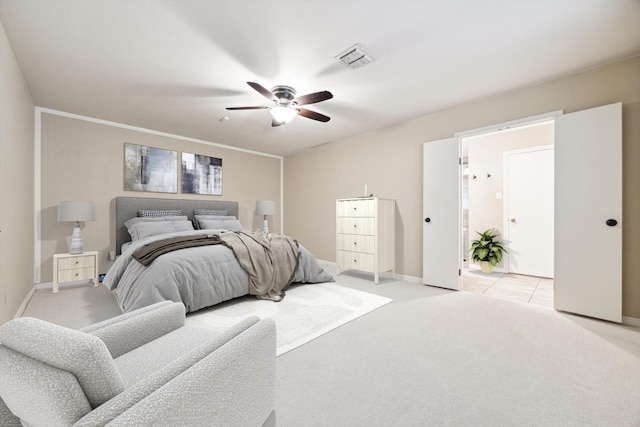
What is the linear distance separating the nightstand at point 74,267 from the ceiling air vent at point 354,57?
12.8 feet

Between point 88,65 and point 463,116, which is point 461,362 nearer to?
point 463,116

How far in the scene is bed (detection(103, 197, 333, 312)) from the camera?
2443 mm

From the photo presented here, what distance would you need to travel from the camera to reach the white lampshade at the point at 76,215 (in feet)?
11.2

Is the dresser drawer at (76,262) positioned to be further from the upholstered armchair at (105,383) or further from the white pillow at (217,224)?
the upholstered armchair at (105,383)

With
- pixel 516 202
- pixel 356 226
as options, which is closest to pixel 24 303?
pixel 356 226

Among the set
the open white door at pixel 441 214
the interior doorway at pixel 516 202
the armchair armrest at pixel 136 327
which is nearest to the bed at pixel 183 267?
the armchair armrest at pixel 136 327

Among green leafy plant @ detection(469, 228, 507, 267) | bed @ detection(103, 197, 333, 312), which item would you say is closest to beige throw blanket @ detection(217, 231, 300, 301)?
bed @ detection(103, 197, 333, 312)

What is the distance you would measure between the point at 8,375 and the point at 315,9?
228 cm

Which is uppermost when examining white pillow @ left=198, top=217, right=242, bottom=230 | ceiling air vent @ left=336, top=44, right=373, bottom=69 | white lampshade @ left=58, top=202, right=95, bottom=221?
ceiling air vent @ left=336, top=44, right=373, bottom=69

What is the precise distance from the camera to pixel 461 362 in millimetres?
1818

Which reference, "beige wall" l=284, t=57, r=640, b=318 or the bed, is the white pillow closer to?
the bed

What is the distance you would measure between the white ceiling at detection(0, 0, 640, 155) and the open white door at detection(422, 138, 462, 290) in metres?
0.66

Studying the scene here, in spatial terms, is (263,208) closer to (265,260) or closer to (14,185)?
(265,260)

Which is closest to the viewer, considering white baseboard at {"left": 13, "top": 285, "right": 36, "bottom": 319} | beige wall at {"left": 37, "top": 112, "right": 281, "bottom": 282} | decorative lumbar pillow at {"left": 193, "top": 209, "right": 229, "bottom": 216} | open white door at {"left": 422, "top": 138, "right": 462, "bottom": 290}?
white baseboard at {"left": 13, "top": 285, "right": 36, "bottom": 319}
